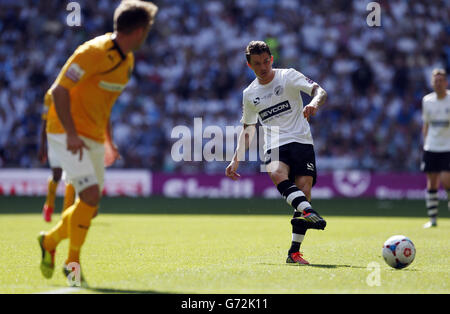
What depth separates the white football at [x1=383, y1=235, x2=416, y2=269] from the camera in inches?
285

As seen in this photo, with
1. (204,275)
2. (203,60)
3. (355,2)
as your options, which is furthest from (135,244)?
(355,2)

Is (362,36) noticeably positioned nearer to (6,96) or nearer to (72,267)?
(6,96)

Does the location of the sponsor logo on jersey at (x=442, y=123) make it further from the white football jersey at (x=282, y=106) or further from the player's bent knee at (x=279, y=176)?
the player's bent knee at (x=279, y=176)

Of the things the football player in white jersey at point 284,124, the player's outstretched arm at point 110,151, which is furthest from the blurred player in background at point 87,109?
the football player in white jersey at point 284,124

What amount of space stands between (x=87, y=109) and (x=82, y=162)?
18.7 inches

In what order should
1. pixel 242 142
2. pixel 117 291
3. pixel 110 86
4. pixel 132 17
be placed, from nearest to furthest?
pixel 117 291
pixel 132 17
pixel 110 86
pixel 242 142

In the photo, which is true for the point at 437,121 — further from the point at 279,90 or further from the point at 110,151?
the point at 110,151

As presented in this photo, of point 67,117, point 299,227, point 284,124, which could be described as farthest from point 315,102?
point 67,117

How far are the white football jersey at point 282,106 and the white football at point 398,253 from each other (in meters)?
1.56

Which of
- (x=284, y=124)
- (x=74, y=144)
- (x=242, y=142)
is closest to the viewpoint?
(x=74, y=144)

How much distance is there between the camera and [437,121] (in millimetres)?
14164

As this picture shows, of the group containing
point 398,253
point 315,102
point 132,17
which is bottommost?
point 398,253

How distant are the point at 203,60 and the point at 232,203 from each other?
704cm

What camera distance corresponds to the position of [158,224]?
13.9 m
